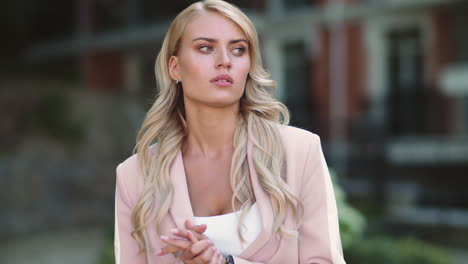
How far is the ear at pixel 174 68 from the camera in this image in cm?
226

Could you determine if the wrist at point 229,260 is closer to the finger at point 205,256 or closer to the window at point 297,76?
the finger at point 205,256

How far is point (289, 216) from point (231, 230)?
20cm

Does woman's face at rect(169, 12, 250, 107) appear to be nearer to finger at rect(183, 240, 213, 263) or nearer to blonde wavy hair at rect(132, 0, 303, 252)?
blonde wavy hair at rect(132, 0, 303, 252)

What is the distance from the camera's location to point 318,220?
211 centimetres

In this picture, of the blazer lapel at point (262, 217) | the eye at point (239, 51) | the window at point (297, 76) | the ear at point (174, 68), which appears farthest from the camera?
→ the window at point (297, 76)

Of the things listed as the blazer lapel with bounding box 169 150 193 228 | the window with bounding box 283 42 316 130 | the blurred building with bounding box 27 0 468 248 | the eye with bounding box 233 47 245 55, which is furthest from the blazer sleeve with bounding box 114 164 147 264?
the window with bounding box 283 42 316 130

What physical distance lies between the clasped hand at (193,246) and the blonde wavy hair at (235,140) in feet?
0.50

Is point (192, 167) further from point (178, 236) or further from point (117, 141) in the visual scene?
point (117, 141)

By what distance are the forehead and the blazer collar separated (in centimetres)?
36

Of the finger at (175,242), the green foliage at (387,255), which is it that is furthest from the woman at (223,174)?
the green foliage at (387,255)

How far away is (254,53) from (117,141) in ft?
49.2

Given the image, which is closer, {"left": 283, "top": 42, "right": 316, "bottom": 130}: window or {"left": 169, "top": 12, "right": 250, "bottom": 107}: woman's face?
{"left": 169, "top": 12, "right": 250, "bottom": 107}: woman's face

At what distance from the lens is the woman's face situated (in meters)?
2.12

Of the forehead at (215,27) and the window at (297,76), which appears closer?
the forehead at (215,27)
